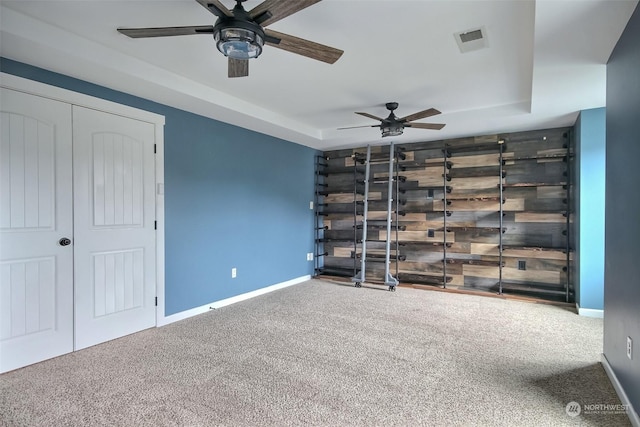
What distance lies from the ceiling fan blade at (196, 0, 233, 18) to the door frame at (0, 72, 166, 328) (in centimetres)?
184

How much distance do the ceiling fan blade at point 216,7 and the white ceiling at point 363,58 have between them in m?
0.39

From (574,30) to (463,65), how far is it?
3.07 ft

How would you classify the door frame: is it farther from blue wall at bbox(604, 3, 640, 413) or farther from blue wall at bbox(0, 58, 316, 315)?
blue wall at bbox(604, 3, 640, 413)

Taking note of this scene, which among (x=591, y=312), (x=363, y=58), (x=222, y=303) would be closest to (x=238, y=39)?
(x=363, y=58)

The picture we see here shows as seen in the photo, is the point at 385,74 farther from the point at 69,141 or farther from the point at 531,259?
the point at 531,259

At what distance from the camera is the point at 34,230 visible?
2.69m

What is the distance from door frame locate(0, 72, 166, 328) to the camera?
2613 mm

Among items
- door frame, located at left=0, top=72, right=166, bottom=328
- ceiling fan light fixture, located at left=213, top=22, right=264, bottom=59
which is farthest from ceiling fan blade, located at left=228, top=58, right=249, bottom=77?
door frame, located at left=0, top=72, right=166, bottom=328

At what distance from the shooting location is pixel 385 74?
320cm

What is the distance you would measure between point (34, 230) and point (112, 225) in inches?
23.0

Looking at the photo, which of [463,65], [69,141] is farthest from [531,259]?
[69,141]
